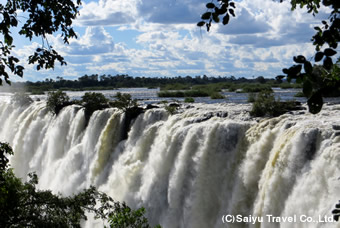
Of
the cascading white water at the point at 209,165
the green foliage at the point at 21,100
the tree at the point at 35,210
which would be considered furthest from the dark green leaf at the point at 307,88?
the green foliage at the point at 21,100

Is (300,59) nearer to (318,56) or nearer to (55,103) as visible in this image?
(318,56)

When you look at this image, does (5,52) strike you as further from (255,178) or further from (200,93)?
(200,93)

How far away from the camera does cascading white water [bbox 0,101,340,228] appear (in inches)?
377

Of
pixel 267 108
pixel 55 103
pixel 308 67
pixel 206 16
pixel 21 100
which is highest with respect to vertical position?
pixel 206 16

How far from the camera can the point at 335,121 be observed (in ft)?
37.3

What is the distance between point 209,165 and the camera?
1291cm

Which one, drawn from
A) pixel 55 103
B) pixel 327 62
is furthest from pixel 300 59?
pixel 55 103

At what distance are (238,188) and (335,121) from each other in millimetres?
Answer: 3139

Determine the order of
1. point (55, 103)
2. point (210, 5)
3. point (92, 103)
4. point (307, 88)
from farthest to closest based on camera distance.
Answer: point (55, 103) → point (92, 103) → point (210, 5) → point (307, 88)

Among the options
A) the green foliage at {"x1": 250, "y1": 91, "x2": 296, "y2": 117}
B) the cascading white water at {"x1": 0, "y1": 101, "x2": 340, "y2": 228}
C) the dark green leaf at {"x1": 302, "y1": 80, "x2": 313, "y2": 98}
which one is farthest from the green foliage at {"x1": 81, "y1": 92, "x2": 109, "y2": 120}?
the dark green leaf at {"x1": 302, "y1": 80, "x2": 313, "y2": 98}

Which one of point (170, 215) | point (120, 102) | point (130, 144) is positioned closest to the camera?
point (170, 215)

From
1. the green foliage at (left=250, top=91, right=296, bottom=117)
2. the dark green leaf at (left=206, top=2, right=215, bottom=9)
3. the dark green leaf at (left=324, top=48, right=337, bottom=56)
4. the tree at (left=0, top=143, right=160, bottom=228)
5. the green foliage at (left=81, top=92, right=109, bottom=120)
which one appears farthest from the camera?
the green foliage at (left=81, top=92, right=109, bottom=120)

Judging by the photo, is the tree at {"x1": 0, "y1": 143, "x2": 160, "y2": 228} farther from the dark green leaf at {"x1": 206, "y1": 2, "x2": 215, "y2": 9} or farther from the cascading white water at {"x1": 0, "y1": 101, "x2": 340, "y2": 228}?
the cascading white water at {"x1": 0, "y1": 101, "x2": 340, "y2": 228}

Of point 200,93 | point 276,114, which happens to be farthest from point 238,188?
point 200,93
